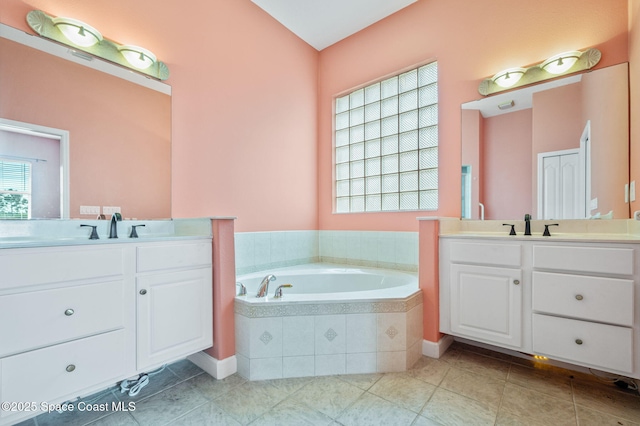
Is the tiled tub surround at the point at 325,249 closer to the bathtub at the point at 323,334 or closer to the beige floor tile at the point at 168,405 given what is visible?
the bathtub at the point at 323,334

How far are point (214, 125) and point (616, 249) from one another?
8.95ft

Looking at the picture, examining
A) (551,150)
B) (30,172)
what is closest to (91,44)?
(30,172)

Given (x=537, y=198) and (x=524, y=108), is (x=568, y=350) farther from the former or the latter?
(x=524, y=108)

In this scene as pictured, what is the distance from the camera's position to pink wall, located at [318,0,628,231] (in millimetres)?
1920

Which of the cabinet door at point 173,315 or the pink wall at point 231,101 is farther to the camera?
the pink wall at point 231,101

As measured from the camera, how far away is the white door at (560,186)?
193cm

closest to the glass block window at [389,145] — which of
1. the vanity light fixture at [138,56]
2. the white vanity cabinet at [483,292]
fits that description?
the white vanity cabinet at [483,292]

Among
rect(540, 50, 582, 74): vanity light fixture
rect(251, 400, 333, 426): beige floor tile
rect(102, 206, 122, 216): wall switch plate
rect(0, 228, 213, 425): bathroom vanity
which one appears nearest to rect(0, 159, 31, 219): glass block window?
rect(102, 206, 122, 216): wall switch plate

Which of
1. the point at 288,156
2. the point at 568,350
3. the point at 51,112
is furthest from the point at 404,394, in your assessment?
the point at 51,112

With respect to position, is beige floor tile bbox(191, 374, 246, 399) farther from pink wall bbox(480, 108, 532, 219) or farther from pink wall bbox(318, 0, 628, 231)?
pink wall bbox(480, 108, 532, 219)

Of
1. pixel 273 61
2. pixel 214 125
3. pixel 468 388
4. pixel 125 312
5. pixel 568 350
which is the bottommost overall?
pixel 468 388

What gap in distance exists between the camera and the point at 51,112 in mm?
1596

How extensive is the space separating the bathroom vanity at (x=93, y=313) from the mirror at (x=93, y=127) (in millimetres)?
494

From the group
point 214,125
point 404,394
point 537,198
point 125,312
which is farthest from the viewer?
point 214,125
